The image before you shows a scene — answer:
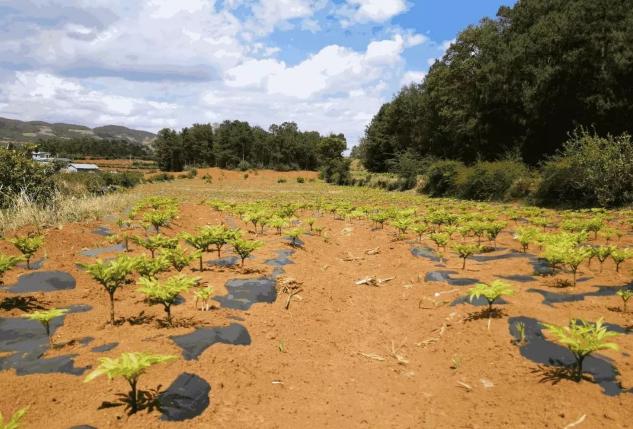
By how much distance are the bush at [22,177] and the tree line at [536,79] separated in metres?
22.3

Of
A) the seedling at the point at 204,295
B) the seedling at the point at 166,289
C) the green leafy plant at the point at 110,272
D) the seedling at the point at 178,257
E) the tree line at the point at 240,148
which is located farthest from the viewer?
the tree line at the point at 240,148

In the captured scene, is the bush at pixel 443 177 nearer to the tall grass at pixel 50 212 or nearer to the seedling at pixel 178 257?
the tall grass at pixel 50 212

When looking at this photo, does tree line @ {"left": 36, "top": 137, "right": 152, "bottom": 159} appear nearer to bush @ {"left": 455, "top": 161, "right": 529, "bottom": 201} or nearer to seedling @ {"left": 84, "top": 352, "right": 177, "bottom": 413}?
bush @ {"left": 455, "top": 161, "right": 529, "bottom": 201}

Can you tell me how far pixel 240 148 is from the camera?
3113 inches

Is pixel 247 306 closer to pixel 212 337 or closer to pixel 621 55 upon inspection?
pixel 212 337

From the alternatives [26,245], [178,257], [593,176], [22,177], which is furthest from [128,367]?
[593,176]

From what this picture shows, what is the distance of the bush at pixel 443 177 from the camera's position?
95.1ft

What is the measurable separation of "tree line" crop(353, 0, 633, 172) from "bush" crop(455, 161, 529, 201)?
290 cm

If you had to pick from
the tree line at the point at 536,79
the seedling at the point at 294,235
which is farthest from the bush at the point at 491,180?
the seedling at the point at 294,235

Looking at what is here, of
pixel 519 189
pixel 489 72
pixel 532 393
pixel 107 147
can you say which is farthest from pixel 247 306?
pixel 107 147

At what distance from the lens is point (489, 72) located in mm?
27266

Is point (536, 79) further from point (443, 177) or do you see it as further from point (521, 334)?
point (521, 334)

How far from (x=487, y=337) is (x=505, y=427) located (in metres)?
1.85

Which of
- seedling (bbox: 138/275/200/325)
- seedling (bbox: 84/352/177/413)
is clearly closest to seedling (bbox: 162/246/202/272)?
seedling (bbox: 138/275/200/325)
